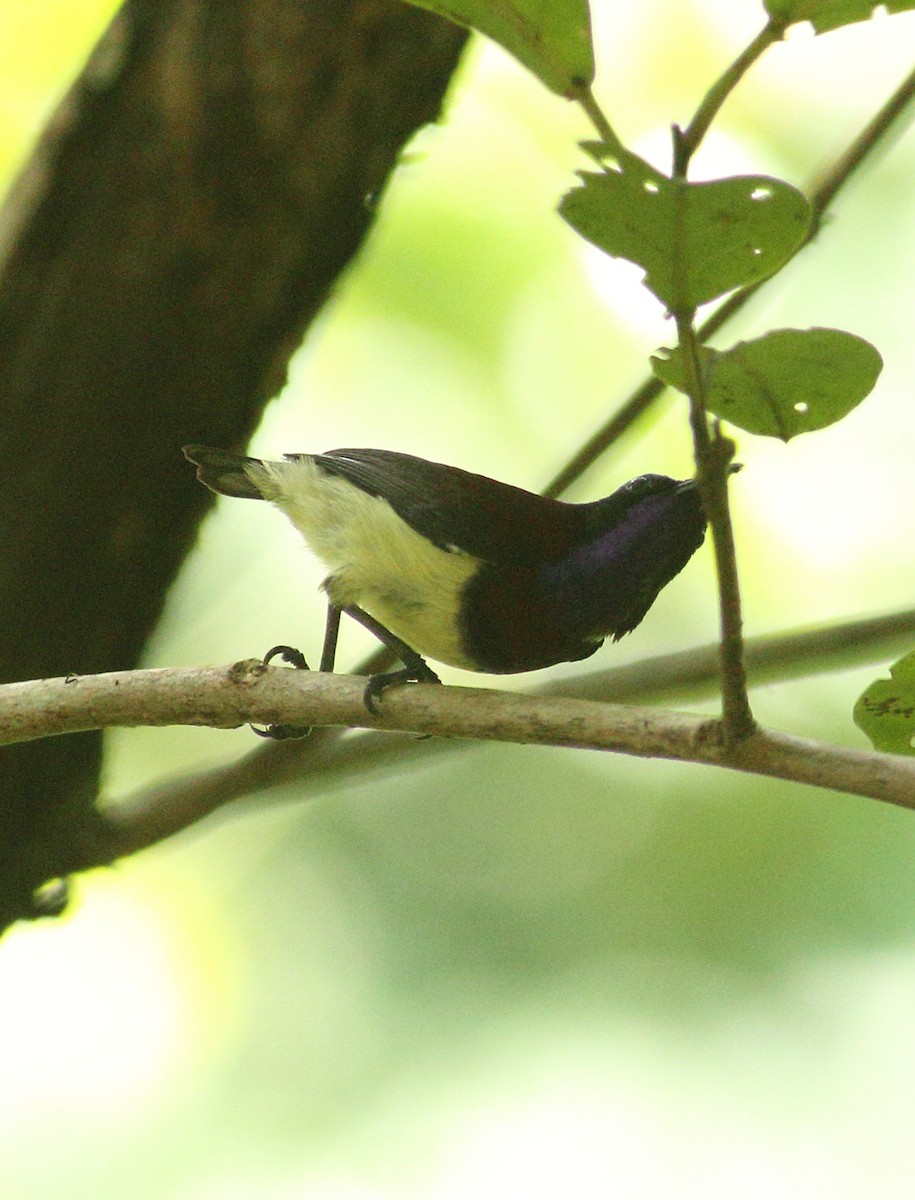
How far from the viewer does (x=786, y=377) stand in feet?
3.72

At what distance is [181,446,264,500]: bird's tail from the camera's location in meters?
2.55

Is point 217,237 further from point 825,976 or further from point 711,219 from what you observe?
point 825,976

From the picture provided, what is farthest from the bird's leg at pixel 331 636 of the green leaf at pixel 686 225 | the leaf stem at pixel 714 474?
the green leaf at pixel 686 225

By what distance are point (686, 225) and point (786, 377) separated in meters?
0.18

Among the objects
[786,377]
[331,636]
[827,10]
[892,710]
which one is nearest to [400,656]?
[331,636]

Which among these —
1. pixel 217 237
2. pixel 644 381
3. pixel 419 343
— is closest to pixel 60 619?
pixel 217 237

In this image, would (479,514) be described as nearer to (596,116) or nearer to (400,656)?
(400,656)

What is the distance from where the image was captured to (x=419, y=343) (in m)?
5.49

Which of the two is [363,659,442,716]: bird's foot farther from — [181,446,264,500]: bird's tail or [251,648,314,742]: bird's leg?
[181,446,264,500]: bird's tail

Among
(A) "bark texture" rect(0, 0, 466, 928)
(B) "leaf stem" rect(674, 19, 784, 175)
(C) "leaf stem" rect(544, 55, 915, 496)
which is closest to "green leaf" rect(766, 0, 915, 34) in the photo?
(B) "leaf stem" rect(674, 19, 784, 175)

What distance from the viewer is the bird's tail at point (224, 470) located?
2.55m

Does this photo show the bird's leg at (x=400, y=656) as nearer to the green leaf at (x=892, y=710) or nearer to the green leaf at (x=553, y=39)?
the green leaf at (x=892, y=710)

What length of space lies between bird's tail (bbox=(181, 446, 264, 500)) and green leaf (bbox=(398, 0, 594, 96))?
5.00 ft

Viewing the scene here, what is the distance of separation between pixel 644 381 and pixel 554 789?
3760 millimetres
